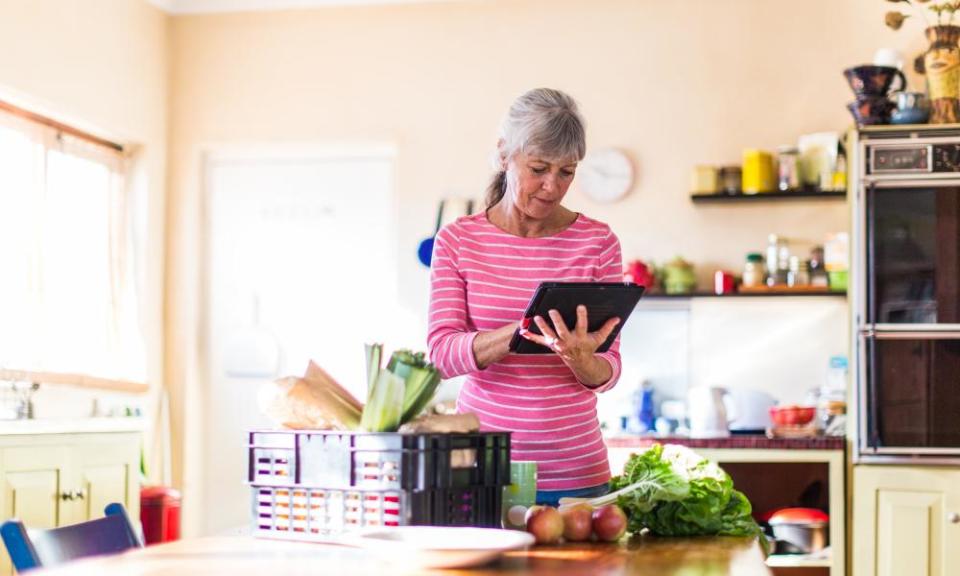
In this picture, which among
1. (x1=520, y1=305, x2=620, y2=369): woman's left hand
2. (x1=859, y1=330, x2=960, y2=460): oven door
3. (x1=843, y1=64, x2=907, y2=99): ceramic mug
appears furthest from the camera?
(x1=843, y1=64, x2=907, y2=99): ceramic mug

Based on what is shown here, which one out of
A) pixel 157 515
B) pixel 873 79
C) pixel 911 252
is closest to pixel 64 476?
pixel 157 515

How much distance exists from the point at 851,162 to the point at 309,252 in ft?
8.01

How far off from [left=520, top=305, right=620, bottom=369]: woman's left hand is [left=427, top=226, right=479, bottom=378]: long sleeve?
19 centimetres

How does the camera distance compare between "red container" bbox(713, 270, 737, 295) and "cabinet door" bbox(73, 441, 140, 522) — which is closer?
"cabinet door" bbox(73, 441, 140, 522)

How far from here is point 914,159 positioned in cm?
463

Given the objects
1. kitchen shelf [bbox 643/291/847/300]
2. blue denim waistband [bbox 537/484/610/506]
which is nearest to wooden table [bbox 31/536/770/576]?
blue denim waistband [bbox 537/484/610/506]

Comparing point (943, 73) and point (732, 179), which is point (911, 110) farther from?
point (732, 179)

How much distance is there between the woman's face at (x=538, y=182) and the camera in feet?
7.39

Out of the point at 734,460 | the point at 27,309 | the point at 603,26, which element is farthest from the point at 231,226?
the point at 734,460

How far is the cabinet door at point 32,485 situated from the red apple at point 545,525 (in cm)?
245

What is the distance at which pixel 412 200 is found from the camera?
5582mm

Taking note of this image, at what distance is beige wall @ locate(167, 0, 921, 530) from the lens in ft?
17.4

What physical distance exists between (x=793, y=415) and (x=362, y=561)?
3477mm

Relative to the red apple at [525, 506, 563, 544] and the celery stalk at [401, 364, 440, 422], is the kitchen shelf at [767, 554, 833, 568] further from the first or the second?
the celery stalk at [401, 364, 440, 422]
